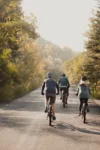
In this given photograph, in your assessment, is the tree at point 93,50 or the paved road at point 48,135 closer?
the paved road at point 48,135

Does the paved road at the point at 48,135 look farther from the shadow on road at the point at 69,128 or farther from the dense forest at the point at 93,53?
the dense forest at the point at 93,53

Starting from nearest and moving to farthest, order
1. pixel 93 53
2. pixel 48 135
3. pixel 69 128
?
pixel 48 135, pixel 69 128, pixel 93 53

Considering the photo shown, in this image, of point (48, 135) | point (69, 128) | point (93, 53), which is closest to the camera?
point (48, 135)

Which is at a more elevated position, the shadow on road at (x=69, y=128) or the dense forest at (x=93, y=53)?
the dense forest at (x=93, y=53)

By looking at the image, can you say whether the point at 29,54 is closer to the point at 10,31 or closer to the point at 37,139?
the point at 10,31

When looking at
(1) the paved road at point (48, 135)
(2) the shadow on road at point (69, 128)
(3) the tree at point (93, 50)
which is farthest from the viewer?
(3) the tree at point (93, 50)

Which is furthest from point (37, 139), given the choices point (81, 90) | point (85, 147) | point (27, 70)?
point (27, 70)

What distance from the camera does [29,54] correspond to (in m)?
55.1

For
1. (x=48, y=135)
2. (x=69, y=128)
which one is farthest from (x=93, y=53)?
(x=48, y=135)

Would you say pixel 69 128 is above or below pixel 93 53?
below

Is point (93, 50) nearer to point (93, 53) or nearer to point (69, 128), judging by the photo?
point (93, 53)

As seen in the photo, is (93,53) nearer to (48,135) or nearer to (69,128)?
(69,128)

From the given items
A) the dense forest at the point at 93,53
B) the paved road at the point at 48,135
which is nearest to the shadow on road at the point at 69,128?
the paved road at the point at 48,135

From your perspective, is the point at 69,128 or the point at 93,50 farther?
the point at 93,50
